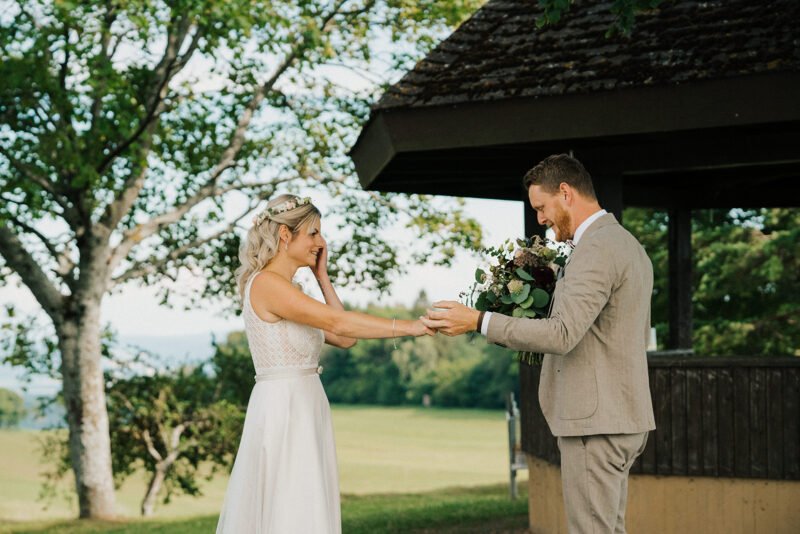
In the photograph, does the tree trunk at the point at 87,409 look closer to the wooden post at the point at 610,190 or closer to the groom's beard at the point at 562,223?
the wooden post at the point at 610,190

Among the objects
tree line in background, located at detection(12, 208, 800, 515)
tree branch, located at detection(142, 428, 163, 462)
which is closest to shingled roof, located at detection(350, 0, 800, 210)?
tree line in background, located at detection(12, 208, 800, 515)

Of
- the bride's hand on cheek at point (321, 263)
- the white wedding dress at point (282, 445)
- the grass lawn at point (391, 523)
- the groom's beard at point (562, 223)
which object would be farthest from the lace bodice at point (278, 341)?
the grass lawn at point (391, 523)

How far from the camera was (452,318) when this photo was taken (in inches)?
187

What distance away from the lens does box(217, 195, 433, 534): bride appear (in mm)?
5332

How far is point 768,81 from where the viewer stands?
272 inches

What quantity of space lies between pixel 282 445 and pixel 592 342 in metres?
1.79

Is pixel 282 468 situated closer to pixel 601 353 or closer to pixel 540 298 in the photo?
pixel 540 298

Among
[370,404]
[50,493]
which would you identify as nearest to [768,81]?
[50,493]

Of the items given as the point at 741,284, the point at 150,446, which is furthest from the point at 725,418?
the point at 741,284

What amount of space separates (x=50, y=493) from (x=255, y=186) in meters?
7.15

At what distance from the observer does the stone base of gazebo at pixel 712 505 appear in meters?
8.29

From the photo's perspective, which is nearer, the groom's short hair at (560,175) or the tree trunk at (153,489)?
the groom's short hair at (560,175)

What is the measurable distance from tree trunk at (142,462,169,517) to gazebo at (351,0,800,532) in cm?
1162

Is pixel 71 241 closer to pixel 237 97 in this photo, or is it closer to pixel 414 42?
pixel 237 97
